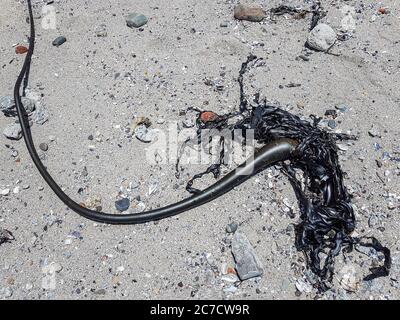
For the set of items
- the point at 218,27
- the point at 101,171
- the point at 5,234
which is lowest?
the point at 5,234

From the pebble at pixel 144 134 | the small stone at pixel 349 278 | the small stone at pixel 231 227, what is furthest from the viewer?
the pebble at pixel 144 134

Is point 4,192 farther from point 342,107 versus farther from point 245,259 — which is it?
point 342,107

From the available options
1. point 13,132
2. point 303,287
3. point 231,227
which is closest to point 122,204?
point 231,227

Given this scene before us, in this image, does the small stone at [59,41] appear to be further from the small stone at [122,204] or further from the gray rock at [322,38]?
the gray rock at [322,38]

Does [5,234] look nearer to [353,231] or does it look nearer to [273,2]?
[353,231]

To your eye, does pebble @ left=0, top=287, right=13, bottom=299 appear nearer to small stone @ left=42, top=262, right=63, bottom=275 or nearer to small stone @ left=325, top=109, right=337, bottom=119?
small stone @ left=42, top=262, right=63, bottom=275

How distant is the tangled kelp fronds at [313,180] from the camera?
93.7 inches

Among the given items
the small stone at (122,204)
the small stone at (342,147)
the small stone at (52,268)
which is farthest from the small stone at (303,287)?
the small stone at (52,268)

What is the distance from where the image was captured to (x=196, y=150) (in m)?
2.88

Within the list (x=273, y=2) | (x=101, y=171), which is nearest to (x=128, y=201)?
(x=101, y=171)

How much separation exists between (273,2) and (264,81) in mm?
984

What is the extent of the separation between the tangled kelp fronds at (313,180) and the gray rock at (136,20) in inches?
43.3

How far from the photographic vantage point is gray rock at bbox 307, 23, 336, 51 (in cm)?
332

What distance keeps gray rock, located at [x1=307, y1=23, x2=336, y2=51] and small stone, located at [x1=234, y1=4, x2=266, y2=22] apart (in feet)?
1.65
